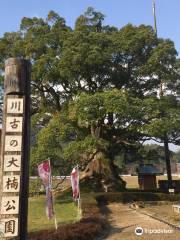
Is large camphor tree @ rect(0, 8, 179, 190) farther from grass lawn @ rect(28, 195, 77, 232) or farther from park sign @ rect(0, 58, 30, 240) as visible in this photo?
park sign @ rect(0, 58, 30, 240)

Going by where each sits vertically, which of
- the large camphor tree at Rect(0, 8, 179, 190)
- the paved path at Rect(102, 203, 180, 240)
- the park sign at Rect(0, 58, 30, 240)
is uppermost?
the large camphor tree at Rect(0, 8, 179, 190)

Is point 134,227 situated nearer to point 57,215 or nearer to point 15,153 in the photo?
point 57,215

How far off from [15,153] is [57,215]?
13519 millimetres

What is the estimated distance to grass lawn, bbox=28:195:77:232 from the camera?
1534 cm

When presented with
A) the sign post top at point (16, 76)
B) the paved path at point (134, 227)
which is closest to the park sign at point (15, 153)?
the sign post top at point (16, 76)

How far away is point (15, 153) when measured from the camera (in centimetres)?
582

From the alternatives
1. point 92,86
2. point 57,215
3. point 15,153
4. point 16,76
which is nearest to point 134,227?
point 57,215

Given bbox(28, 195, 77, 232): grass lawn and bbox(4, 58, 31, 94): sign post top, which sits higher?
bbox(4, 58, 31, 94): sign post top

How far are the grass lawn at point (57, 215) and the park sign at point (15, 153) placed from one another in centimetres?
859

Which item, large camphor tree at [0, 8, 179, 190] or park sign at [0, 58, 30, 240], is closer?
park sign at [0, 58, 30, 240]

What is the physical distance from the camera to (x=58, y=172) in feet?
86.7

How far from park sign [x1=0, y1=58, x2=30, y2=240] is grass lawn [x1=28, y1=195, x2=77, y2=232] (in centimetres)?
859

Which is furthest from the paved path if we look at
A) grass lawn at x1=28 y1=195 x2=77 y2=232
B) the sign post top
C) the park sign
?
the sign post top

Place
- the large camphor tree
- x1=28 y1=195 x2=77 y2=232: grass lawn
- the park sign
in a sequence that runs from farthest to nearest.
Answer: the large camphor tree, x1=28 y1=195 x2=77 y2=232: grass lawn, the park sign
